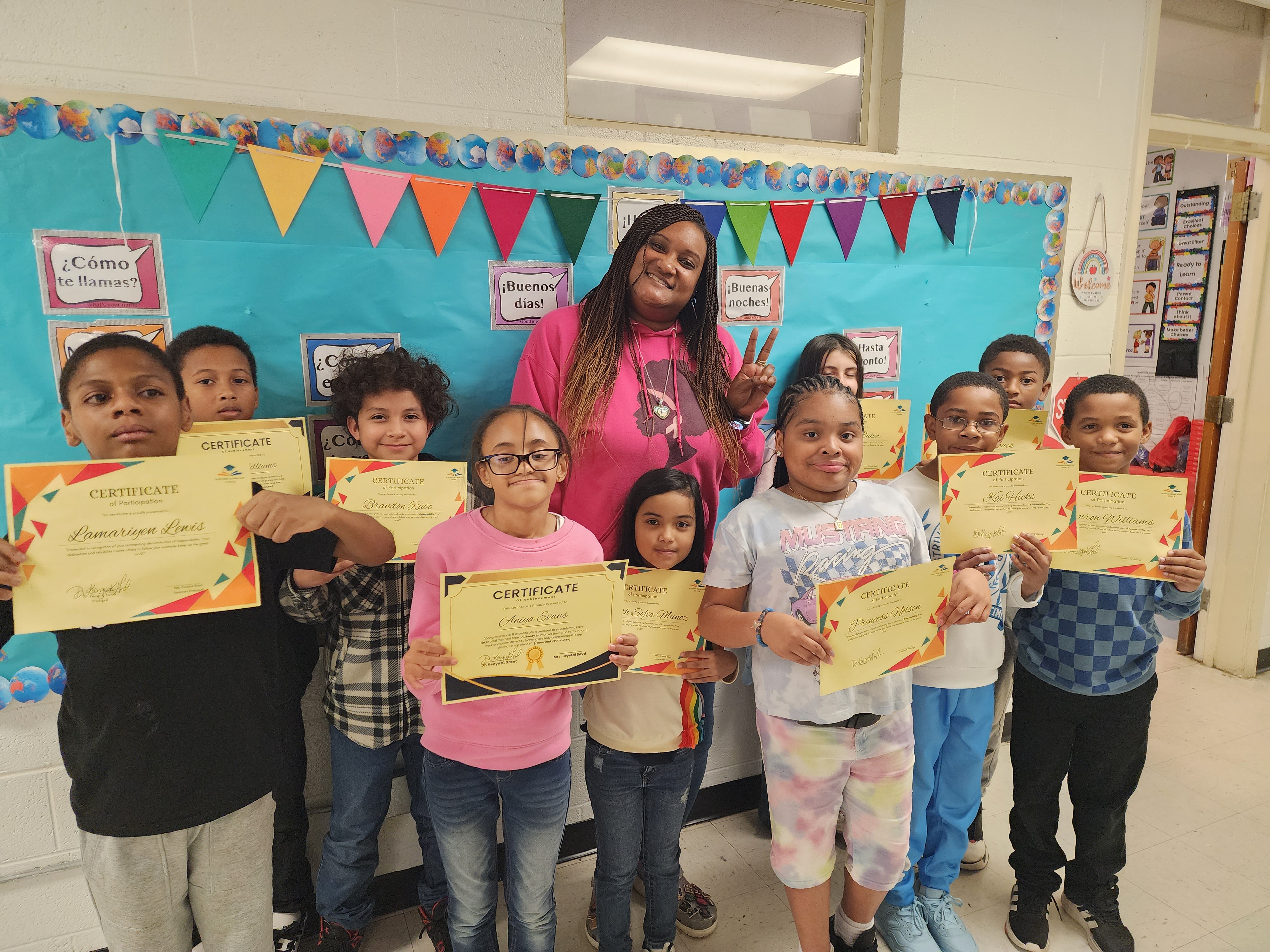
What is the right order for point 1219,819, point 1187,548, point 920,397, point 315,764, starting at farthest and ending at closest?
point 920,397 < point 1219,819 < point 315,764 < point 1187,548

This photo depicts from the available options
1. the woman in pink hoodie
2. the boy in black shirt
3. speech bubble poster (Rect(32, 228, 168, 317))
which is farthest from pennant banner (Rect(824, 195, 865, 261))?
speech bubble poster (Rect(32, 228, 168, 317))

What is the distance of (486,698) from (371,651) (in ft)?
1.60

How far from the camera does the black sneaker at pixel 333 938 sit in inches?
68.0

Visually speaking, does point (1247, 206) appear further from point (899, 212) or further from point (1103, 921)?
point (1103, 921)

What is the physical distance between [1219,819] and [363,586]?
2.73m

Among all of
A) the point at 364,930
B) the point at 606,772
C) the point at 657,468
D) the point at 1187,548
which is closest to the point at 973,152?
the point at 1187,548

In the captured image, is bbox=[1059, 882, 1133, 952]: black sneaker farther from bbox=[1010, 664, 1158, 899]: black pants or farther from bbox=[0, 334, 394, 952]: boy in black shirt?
bbox=[0, 334, 394, 952]: boy in black shirt

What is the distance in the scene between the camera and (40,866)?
5.58 feet

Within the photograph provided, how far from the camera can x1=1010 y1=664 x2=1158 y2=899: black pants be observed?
5.74 feet

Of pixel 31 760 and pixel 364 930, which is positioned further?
pixel 364 930

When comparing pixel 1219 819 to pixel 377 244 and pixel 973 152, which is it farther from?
pixel 377 244

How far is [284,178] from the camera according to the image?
→ 5.41 feet

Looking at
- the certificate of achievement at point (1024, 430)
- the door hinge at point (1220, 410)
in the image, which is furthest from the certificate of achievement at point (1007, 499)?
the door hinge at point (1220, 410)

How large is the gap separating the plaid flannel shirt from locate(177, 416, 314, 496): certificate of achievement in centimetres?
31
